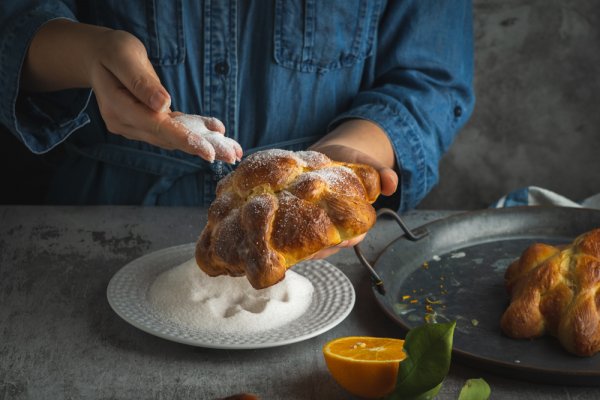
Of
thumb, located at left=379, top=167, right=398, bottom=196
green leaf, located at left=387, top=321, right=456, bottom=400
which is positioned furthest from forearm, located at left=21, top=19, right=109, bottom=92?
green leaf, located at left=387, top=321, right=456, bottom=400

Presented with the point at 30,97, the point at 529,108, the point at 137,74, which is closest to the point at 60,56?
the point at 30,97

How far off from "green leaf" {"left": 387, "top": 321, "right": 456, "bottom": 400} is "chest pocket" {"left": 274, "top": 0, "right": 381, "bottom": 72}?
3.20 feet

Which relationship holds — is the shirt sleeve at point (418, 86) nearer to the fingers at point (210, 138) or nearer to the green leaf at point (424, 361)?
the fingers at point (210, 138)

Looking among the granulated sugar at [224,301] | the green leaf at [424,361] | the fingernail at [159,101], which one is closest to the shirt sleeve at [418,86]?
the granulated sugar at [224,301]

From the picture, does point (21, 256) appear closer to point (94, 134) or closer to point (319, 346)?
point (94, 134)

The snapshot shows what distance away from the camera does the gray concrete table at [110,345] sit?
1.12m

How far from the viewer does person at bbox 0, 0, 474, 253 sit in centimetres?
167

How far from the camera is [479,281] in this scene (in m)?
1.42

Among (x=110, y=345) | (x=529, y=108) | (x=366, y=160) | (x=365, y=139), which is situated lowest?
(x=529, y=108)

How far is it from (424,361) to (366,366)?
12 cm

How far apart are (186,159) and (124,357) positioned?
0.71m

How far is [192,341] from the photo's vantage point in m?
1.17

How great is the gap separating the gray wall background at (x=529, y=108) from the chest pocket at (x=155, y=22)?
112 cm

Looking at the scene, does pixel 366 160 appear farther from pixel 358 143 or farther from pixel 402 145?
pixel 402 145
